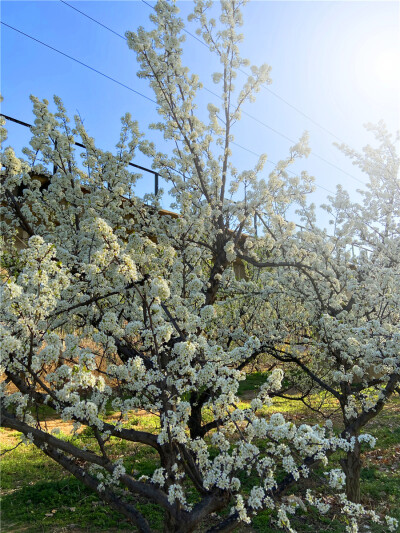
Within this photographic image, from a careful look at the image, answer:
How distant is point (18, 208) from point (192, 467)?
4557 mm

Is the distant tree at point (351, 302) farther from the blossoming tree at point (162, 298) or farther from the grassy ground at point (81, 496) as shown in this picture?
the grassy ground at point (81, 496)

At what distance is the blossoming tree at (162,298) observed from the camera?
342cm

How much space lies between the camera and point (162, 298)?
366 cm

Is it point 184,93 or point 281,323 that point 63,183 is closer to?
point 184,93

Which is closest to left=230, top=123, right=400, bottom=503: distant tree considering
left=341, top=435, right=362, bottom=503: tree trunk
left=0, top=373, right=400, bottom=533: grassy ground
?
left=341, top=435, right=362, bottom=503: tree trunk

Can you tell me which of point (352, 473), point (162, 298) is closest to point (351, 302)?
point (352, 473)

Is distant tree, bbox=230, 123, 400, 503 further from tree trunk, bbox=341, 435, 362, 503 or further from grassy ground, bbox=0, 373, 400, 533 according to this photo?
grassy ground, bbox=0, 373, 400, 533

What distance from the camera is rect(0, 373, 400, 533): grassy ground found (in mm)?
5941

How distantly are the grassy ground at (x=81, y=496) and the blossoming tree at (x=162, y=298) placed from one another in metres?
0.49

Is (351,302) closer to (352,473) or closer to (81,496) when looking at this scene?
(352,473)

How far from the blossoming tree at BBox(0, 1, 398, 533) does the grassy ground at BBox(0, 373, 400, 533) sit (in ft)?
1.62

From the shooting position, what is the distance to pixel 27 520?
5.91 meters

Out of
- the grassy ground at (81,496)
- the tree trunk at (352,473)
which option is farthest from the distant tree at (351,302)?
the grassy ground at (81,496)

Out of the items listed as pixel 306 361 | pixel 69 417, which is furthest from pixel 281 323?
pixel 69 417
